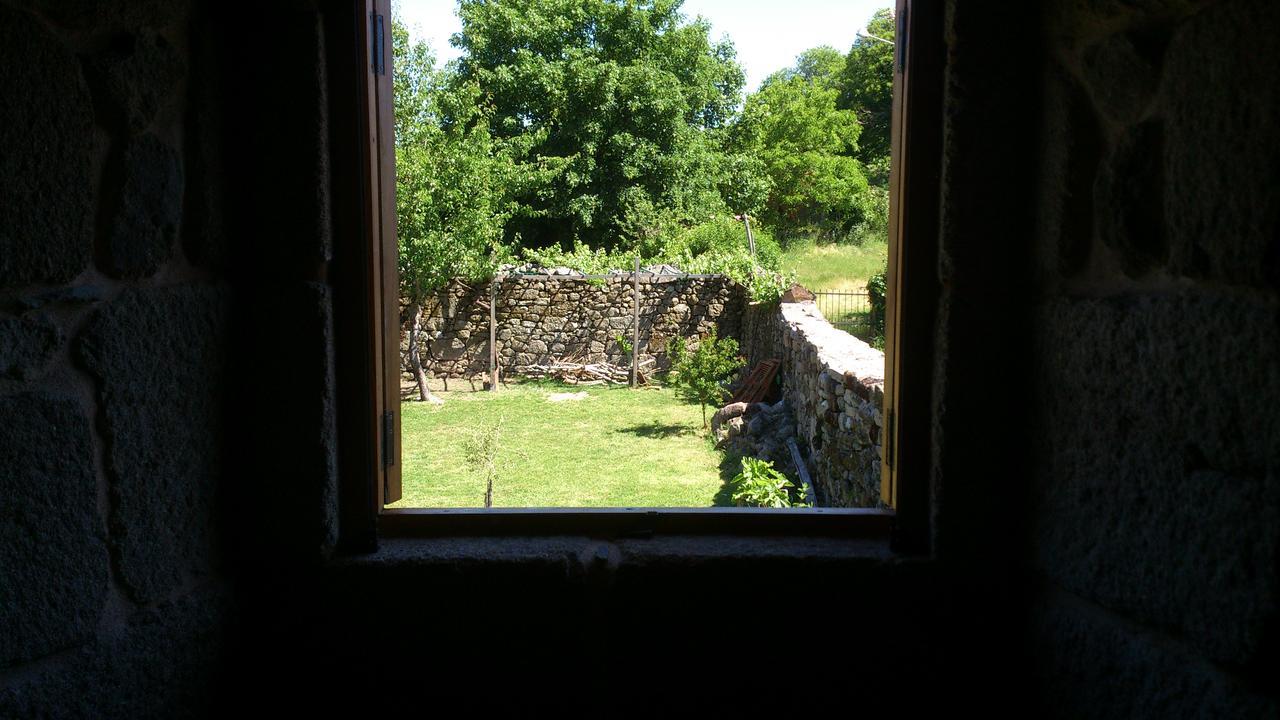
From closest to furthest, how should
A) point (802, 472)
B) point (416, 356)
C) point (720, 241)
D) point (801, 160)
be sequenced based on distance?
point (802, 472)
point (416, 356)
point (720, 241)
point (801, 160)

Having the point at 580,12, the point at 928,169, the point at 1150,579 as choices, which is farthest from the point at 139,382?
the point at 580,12

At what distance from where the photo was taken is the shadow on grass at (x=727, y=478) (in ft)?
21.6

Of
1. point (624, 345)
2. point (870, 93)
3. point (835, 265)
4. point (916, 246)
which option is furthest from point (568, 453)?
point (870, 93)

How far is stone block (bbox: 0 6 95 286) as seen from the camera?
107 cm

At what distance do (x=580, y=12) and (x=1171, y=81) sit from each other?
20.7 meters

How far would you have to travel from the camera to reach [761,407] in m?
9.10

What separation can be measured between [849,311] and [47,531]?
14500 mm

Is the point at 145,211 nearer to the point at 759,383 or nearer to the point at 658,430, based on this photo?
the point at 658,430

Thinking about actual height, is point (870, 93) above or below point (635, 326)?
above

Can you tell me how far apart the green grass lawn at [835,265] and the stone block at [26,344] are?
15.1 metres

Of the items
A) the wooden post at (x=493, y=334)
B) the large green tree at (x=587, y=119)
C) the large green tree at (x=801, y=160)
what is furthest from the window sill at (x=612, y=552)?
the large green tree at (x=801, y=160)

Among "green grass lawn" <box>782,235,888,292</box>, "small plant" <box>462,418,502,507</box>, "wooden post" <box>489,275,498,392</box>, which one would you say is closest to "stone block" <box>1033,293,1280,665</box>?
"small plant" <box>462,418,502,507</box>

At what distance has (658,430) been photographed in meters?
9.30

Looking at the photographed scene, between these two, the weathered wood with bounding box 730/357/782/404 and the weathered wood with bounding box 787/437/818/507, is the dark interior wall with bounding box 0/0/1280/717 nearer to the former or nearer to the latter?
the weathered wood with bounding box 787/437/818/507
